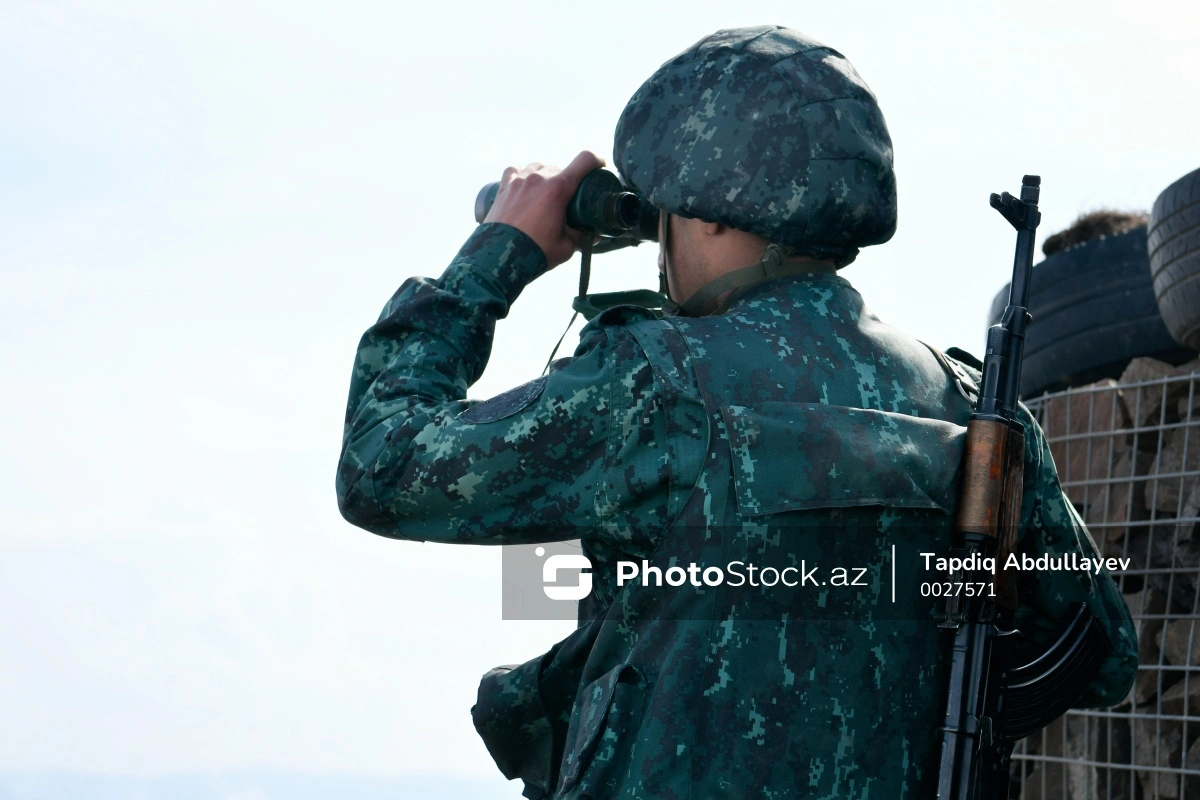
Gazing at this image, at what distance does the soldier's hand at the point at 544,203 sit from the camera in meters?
2.71

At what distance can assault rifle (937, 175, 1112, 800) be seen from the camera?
2471 millimetres

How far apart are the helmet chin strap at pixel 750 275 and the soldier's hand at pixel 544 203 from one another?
281mm

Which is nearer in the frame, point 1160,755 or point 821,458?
point 821,458

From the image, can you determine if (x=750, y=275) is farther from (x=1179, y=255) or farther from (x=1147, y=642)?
(x=1147, y=642)

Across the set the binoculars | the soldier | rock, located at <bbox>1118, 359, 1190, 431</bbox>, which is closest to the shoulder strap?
the soldier

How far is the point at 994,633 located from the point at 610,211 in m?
0.98

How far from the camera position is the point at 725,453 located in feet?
7.62

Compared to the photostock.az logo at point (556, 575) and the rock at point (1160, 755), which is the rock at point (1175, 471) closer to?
the rock at point (1160, 755)

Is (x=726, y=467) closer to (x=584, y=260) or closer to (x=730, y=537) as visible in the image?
(x=730, y=537)

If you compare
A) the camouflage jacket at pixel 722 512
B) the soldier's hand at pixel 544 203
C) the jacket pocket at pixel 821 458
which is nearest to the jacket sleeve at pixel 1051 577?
the camouflage jacket at pixel 722 512

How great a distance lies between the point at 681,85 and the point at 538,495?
757mm

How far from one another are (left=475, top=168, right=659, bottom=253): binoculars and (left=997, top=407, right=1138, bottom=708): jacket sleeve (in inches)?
29.9

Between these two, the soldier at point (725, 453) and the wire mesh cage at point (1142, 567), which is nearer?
the soldier at point (725, 453)

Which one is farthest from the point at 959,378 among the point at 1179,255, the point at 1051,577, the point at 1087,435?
the point at 1087,435
